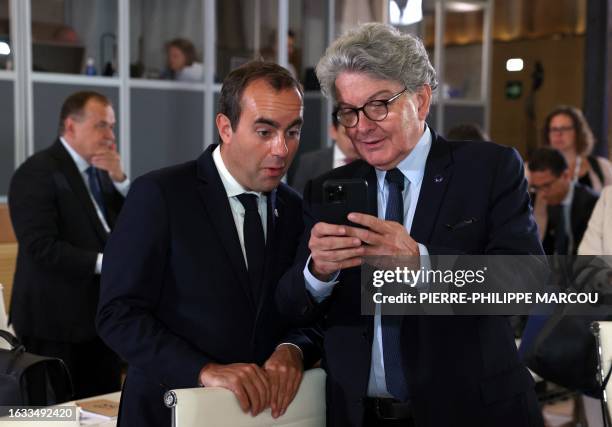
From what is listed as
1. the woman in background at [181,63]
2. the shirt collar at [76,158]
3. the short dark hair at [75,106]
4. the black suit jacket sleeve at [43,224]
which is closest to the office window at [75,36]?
the woman in background at [181,63]

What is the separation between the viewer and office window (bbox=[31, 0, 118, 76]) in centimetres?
595

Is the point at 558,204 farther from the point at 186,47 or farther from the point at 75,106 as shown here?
the point at 186,47

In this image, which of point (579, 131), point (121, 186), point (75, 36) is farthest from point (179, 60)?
point (579, 131)

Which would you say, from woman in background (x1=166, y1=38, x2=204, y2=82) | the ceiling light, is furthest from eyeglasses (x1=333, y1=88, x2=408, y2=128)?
the ceiling light

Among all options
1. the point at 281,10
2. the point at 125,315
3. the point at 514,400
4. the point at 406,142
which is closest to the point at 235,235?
the point at 125,315

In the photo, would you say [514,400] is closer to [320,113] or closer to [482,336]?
[482,336]

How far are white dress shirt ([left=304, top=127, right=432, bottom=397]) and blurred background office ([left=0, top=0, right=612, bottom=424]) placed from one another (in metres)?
3.63

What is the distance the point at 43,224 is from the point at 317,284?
2.10 m

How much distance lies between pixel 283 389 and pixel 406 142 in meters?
0.56

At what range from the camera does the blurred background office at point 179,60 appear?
227 inches

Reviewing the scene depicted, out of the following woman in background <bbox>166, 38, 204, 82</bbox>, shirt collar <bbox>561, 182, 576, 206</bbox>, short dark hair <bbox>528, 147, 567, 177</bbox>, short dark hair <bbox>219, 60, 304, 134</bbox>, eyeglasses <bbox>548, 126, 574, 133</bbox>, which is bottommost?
shirt collar <bbox>561, 182, 576, 206</bbox>

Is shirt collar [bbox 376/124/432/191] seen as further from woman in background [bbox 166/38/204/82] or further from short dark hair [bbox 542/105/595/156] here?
woman in background [bbox 166/38/204/82]

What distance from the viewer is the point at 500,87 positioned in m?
11.0

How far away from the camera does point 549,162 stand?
4332 millimetres
